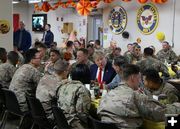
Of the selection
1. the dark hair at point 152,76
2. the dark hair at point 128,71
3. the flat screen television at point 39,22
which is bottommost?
the dark hair at point 152,76

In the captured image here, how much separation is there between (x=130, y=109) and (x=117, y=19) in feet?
35.4

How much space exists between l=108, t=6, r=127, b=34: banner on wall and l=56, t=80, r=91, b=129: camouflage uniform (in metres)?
9.71

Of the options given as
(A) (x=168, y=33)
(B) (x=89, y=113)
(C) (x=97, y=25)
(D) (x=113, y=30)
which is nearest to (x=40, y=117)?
(B) (x=89, y=113)

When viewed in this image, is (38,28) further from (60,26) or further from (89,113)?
(89,113)

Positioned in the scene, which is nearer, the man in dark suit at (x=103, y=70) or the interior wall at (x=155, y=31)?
the man in dark suit at (x=103, y=70)

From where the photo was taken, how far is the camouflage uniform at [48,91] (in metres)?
4.68

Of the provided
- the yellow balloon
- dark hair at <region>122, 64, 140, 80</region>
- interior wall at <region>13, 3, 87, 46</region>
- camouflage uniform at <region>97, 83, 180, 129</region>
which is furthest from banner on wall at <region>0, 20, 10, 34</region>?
interior wall at <region>13, 3, 87, 46</region>

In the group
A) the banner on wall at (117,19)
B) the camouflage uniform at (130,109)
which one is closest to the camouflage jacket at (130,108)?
the camouflage uniform at (130,109)

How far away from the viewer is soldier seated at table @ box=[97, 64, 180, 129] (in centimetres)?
336

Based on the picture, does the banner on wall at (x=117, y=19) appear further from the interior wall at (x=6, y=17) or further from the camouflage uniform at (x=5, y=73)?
the camouflage uniform at (x=5, y=73)

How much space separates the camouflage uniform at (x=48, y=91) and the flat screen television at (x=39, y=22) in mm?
14403

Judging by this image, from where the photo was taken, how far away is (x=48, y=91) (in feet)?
15.5

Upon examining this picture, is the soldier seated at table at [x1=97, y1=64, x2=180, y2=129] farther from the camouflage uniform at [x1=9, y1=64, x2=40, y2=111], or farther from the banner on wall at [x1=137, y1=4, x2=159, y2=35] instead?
the banner on wall at [x1=137, y1=4, x2=159, y2=35]

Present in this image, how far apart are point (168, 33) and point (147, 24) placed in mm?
995
